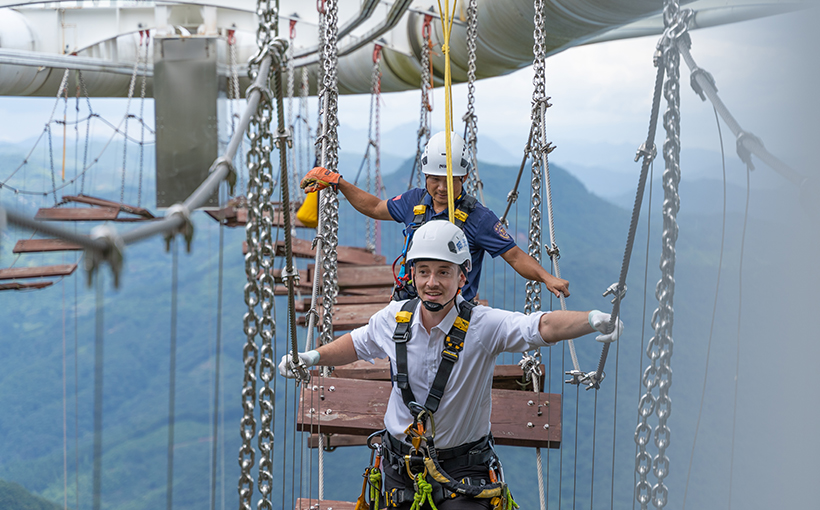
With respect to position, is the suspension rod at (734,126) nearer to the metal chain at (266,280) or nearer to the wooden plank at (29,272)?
the metal chain at (266,280)

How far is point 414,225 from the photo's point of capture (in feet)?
9.92

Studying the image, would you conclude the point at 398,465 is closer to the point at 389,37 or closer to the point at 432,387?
the point at 432,387

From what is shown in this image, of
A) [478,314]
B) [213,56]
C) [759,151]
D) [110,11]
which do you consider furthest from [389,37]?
[759,151]

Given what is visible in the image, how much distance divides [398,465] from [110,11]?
25.7ft

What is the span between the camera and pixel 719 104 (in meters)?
1.68

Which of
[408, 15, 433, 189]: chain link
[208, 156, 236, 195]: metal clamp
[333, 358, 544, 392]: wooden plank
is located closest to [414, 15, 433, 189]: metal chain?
[408, 15, 433, 189]: chain link

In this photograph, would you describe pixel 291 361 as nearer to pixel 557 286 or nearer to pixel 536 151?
pixel 557 286

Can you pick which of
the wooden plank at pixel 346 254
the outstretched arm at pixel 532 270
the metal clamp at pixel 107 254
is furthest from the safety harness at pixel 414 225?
the wooden plank at pixel 346 254

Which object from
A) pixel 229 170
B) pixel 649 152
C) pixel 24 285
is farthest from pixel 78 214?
pixel 649 152

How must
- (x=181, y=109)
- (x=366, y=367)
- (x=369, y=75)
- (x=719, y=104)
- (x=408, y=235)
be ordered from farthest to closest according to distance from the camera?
(x=369, y=75) < (x=181, y=109) < (x=366, y=367) < (x=408, y=235) < (x=719, y=104)

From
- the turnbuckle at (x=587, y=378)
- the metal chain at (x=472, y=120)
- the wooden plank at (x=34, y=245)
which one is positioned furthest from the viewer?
the wooden plank at (x=34, y=245)

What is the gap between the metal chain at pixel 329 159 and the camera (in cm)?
362

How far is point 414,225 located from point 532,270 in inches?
21.4

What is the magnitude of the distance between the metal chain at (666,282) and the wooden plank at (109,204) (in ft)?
21.0
